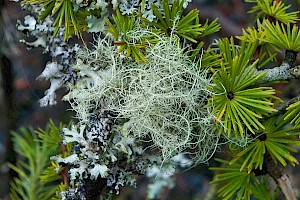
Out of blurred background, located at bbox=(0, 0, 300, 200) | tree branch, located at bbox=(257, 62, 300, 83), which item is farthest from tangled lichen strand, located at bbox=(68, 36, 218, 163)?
blurred background, located at bbox=(0, 0, 300, 200)

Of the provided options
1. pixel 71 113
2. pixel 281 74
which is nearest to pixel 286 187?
pixel 281 74

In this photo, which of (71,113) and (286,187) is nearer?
(286,187)

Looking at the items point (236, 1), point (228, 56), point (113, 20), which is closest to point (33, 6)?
point (113, 20)

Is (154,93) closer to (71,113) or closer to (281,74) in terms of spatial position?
(281,74)

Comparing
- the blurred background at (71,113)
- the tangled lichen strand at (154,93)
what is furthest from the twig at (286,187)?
the blurred background at (71,113)

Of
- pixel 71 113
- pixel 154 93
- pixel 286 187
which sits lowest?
pixel 71 113

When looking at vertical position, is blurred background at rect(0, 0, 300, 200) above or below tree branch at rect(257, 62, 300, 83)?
below

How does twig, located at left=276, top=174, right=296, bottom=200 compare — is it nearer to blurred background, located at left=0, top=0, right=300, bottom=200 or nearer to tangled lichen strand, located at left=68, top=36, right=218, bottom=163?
tangled lichen strand, located at left=68, top=36, right=218, bottom=163

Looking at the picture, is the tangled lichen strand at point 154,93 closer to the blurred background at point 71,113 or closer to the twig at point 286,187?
the twig at point 286,187

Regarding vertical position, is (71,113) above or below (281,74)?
below
